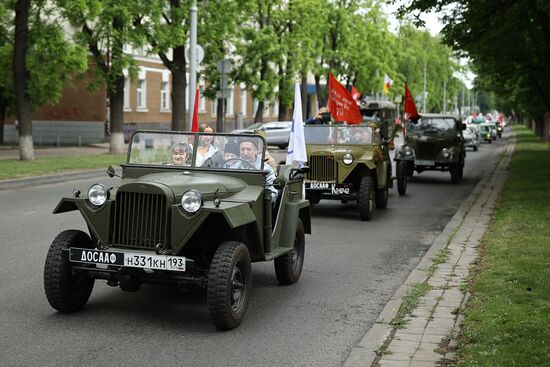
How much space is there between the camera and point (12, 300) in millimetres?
7438

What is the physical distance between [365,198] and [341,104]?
2753 mm

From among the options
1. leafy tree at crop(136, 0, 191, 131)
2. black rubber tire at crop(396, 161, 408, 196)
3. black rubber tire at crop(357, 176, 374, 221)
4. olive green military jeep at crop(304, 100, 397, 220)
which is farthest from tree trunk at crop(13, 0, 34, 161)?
black rubber tire at crop(357, 176, 374, 221)

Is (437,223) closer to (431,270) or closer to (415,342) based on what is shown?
(431,270)

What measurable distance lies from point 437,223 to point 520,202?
2.59m

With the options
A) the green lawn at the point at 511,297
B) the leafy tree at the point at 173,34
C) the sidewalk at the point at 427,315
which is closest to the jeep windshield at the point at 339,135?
the green lawn at the point at 511,297

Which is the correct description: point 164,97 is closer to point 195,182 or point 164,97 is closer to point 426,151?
point 426,151

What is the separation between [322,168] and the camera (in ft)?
48.1

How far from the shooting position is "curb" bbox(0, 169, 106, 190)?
18.8 meters

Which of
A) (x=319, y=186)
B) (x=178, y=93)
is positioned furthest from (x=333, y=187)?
(x=178, y=93)

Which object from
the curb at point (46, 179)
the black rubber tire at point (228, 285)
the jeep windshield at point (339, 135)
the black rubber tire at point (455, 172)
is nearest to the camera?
the black rubber tire at point (228, 285)

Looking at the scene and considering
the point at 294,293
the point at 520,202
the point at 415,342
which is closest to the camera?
the point at 415,342

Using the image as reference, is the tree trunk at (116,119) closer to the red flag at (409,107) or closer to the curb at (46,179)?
the curb at (46,179)

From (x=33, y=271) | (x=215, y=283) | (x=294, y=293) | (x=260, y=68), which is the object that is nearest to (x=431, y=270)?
(x=294, y=293)

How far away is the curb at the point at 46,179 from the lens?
61.7 feet
